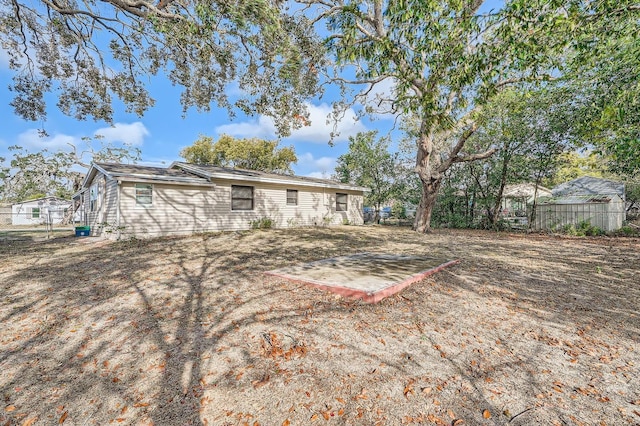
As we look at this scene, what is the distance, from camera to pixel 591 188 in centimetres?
1648

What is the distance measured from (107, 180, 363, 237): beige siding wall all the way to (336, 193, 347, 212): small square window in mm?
523

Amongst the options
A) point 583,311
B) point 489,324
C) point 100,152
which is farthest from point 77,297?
point 100,152

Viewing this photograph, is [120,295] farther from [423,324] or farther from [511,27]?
[511,27]

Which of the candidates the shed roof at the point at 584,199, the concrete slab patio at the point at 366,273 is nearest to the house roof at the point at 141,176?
the concrete slab patio at the point at 366,273

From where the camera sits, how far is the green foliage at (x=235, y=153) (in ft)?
90.9

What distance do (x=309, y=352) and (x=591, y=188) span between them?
862 inches

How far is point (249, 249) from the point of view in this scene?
7676mm

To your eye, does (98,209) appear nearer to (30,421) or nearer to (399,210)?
(30,421)

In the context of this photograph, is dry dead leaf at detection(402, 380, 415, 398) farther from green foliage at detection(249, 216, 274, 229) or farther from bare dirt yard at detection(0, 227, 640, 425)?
green foliage at detection(249, 216, 274, 229)

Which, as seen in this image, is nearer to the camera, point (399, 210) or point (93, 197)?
point (93, 197)

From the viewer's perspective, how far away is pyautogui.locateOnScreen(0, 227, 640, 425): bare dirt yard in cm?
188

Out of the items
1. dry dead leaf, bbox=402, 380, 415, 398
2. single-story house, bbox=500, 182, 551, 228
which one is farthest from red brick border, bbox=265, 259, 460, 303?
single-story house, bbox=500, 182, 551, 228

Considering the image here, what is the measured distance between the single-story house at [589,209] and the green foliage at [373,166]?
8618mm

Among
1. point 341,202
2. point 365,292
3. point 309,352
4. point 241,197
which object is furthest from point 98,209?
point 309,352
